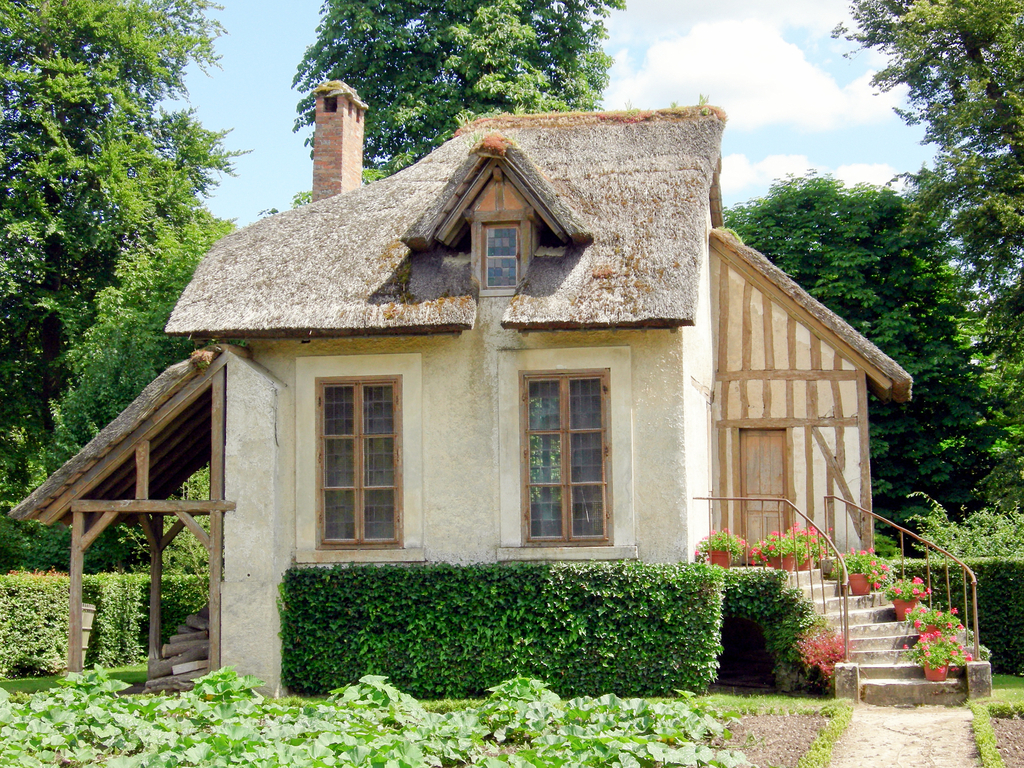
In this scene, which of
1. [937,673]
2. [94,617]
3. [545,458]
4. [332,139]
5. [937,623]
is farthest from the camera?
[94,617]

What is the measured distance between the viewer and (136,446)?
12.6 m

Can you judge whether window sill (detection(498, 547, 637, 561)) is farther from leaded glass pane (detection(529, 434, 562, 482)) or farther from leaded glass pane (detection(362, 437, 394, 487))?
leaded glass pane (detection(362, 437, 394, 487))

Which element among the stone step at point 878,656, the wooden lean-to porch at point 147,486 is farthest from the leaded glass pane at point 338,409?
the stone step at point 878,656

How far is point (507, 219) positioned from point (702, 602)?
16.9 feet

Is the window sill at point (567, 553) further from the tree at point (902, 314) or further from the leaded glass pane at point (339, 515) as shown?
the tree at point (902, 314)

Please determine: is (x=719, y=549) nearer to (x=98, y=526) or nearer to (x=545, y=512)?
(x=545, y=512)

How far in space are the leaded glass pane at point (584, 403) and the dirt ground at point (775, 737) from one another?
3.89m

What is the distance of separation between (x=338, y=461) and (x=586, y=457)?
3099mm

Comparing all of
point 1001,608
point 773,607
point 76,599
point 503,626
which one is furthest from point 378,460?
point 1001,608

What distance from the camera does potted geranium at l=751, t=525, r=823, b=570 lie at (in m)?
13.2

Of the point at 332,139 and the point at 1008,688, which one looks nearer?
the point at 1008,688

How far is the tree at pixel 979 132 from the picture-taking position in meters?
21.1

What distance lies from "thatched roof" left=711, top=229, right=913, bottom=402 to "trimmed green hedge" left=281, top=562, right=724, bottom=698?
187 inches

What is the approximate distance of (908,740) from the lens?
31.1 feet
